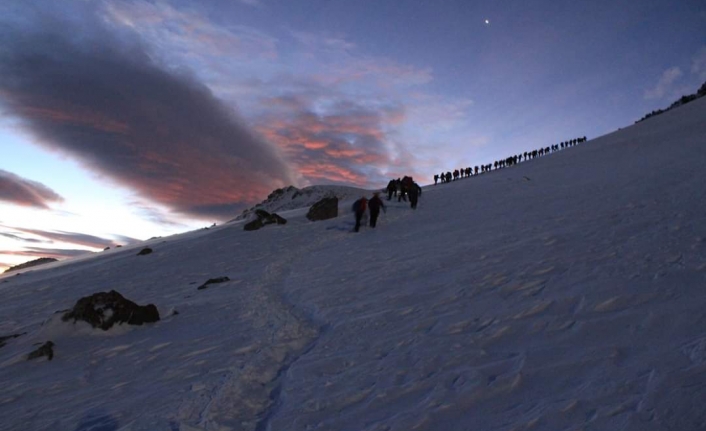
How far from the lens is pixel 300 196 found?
281ft

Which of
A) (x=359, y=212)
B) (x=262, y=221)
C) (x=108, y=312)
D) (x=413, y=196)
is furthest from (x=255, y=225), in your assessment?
(x=108, y=312)

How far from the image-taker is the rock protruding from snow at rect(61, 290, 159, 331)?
32.3 feet

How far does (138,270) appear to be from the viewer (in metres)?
18.5

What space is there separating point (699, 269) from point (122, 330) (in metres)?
11.8

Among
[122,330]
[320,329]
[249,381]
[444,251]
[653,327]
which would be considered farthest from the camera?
[444,251]

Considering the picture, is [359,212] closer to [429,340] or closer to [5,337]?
[5,337]

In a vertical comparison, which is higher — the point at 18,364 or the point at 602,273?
the point at 602,273

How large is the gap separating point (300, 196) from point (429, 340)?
80287 mm

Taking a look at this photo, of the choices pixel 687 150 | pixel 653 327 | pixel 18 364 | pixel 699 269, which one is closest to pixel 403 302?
pixel 653 327

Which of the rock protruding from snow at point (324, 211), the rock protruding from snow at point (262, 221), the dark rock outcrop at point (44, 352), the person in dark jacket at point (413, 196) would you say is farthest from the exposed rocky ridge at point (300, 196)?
the dark rock outcrop at point (44, 352)

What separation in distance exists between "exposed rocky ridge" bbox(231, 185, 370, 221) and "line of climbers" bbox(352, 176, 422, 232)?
158ft

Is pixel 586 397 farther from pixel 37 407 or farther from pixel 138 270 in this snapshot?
pixel 138 270

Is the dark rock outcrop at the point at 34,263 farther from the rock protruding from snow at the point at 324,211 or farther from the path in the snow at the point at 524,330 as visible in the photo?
the path in the snow at the point at 524,330

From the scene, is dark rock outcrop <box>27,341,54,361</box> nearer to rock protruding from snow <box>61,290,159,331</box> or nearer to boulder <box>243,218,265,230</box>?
rock protruding from snow <box>61,290,159,331</box>
